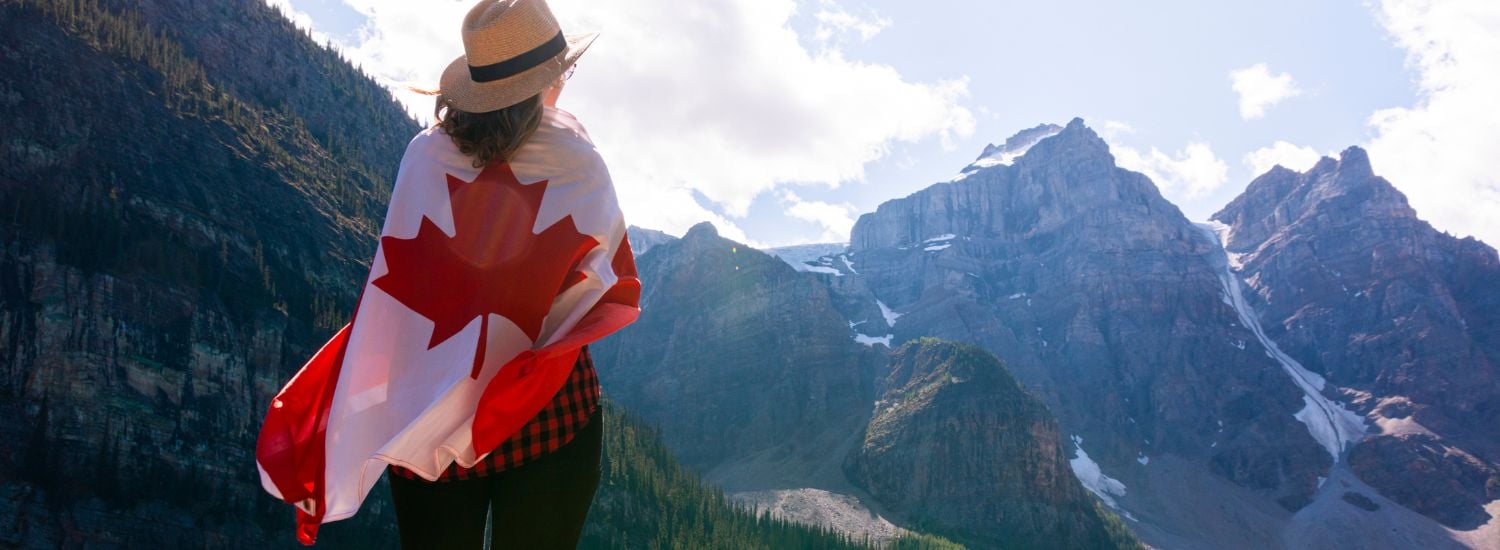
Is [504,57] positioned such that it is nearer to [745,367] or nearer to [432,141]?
[432,141]

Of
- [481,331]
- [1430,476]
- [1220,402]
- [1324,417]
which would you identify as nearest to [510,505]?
[481,331]

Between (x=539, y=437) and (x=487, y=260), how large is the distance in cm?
63

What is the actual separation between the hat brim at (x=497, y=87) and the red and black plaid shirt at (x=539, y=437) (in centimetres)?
100

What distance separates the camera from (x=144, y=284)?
61.4m

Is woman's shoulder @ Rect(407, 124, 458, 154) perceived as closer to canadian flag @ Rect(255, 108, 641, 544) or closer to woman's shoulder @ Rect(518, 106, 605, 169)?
canadian flag @ Rect(255, 108, 641, 544)

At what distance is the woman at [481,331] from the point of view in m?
3.01

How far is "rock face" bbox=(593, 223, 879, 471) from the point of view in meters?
171

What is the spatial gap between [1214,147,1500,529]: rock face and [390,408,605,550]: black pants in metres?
181

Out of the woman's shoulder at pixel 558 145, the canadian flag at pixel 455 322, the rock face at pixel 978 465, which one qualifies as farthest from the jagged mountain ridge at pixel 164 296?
the woman's shoulder at pixel 558 145

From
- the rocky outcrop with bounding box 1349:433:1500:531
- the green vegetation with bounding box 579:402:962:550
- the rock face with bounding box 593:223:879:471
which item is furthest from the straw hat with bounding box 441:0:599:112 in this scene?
the rocky outcrop with bounding box 1349:433:1500:531

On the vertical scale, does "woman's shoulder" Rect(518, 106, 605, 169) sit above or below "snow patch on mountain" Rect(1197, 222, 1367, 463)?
below

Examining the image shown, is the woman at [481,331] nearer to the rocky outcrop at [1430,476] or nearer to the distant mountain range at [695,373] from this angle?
the distant mountain range at [695,373]

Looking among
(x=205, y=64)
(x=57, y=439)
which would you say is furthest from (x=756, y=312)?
(x=57, y=439)

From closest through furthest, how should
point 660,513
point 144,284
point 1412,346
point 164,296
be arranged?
point 144,284 → point 164,296 → point 660,513 → point 1412,346
